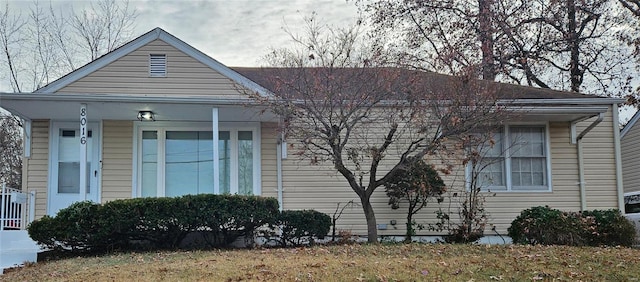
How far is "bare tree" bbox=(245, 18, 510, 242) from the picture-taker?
10.4m

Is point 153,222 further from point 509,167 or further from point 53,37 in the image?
point 53,37

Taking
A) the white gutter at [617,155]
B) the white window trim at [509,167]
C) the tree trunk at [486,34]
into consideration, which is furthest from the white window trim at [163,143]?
the tree trunk at [486,34]

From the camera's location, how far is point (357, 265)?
7.54m

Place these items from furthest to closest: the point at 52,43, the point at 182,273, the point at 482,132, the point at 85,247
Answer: the point at 52,43, the point at 482,132, the point at 85,247, the point at 182,273

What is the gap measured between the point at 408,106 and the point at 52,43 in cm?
1844

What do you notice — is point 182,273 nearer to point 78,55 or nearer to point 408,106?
point 408,106

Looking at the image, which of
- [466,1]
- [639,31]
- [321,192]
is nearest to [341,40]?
[321,192]

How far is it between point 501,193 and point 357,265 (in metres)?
6.33

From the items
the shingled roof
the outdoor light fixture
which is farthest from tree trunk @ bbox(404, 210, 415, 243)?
the outdoor light fixture

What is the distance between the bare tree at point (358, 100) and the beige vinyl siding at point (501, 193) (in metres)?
1.41

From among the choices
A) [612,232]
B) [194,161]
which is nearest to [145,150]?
[194,161]

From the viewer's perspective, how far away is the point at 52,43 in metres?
24.3

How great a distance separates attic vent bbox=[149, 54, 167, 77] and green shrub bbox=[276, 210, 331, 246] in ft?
12.6

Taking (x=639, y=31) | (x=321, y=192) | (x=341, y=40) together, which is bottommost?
(x=321, y=192)
